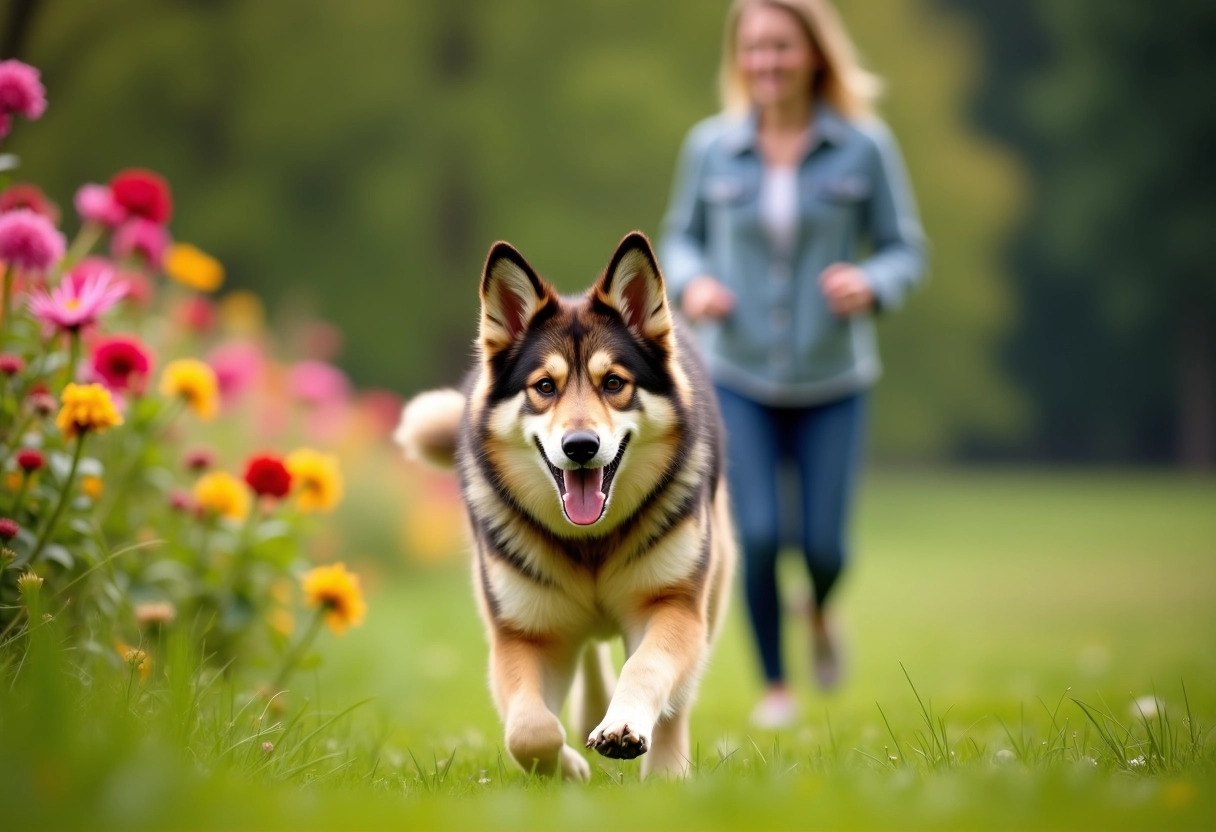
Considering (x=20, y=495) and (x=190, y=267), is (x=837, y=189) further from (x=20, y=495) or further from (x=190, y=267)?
(x=20, y=495)

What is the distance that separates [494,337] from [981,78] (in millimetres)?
22704

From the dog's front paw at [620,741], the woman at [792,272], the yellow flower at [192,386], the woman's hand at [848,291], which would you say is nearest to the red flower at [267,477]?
the yellow flower at [192,386]

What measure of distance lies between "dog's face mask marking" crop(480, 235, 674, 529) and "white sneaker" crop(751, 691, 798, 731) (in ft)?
6.57

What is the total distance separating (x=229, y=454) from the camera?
7.02 m

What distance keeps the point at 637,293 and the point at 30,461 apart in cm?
184

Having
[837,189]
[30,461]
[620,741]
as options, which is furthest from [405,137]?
[620,741]

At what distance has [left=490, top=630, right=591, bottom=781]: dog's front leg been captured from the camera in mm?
3280

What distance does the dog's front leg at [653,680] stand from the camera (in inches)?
118

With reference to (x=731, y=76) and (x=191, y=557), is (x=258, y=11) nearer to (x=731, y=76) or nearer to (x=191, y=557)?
(x=731, y=76)

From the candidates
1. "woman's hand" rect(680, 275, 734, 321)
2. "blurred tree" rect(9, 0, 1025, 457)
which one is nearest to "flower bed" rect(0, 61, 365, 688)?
"woman's hand" rect(680, 275, 734, 321)

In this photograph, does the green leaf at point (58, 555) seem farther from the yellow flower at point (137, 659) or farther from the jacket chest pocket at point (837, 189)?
the jacket chest pocket at point (837, 189)

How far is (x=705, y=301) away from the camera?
491 centimetres

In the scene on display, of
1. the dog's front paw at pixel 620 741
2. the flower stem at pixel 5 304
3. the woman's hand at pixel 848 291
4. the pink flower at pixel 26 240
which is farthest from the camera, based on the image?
the woman's hand at pixel 848 291

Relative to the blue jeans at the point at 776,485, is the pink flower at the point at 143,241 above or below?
above
